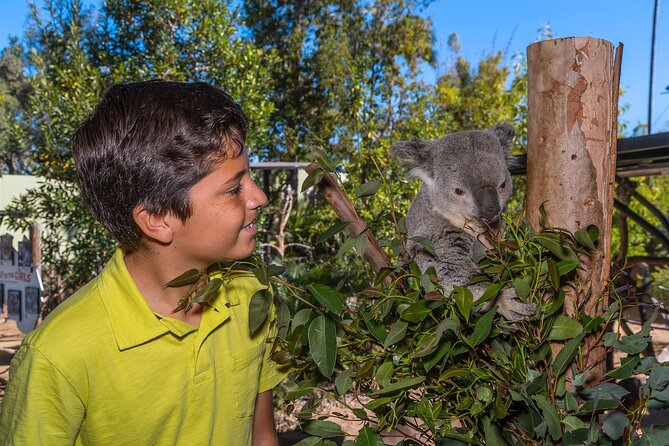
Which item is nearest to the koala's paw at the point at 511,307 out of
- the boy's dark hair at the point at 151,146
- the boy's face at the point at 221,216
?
the boy's face at the point at 221,216

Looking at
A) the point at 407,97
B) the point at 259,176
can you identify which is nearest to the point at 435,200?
the point at 407,97

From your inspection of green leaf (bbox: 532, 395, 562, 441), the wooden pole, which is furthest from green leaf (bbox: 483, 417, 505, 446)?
the wooden pole

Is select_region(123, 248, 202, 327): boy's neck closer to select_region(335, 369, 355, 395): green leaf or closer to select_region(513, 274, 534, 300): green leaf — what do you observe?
select_region(335, 369, 355, 395): green leaf

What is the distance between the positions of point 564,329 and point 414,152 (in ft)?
4.14

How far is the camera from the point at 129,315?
49.3 inches

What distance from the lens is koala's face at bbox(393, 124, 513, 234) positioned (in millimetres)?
1890

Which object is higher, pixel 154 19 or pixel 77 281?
pixel 154 19

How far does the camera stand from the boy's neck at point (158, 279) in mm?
1328

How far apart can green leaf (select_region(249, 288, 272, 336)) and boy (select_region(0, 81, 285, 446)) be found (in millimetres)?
189

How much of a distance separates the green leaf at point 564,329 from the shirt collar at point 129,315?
0.72 metres

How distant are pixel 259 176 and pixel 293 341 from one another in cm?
755

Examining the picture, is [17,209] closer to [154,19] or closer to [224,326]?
[154,19]

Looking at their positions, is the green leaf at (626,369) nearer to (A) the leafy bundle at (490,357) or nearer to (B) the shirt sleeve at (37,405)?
(A) the leafy bundle at (490,357)

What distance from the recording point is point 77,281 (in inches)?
223
